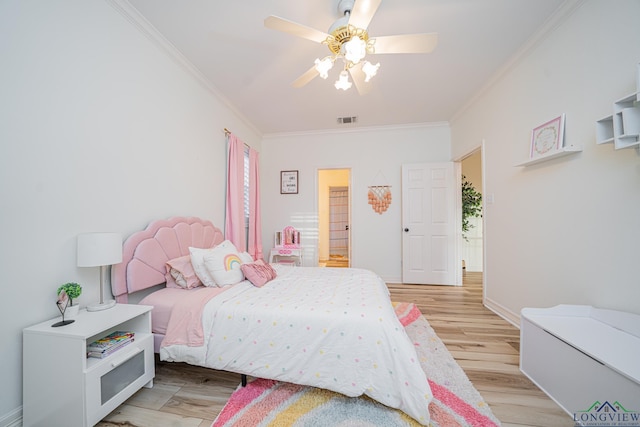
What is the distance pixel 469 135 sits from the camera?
131 inches

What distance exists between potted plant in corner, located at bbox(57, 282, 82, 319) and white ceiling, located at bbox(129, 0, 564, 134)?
206 cm

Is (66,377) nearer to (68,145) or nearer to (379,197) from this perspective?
(68,145)

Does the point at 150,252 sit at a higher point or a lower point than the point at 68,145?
lower

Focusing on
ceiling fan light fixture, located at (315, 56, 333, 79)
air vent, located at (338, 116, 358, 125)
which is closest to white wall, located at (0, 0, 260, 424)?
ceiling fan light fixture, located at (315, 56, 333, 79)

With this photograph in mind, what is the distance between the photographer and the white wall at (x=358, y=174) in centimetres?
409

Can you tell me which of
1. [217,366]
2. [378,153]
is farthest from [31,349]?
[378,153]

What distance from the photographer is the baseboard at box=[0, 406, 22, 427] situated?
112cm

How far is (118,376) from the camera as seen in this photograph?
1290 millimetres

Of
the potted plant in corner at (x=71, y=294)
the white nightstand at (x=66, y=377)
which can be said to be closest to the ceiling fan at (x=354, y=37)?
the potted plant in corner at (x=71, y=294)

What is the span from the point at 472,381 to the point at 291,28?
272 centimetres

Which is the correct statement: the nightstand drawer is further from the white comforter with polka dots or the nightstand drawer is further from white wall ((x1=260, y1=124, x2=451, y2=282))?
white wall ((x1=260, y1=124, x2=451, y2=282))

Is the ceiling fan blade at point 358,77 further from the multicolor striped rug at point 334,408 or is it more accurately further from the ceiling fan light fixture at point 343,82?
the multicolor striped rug at point 334,408

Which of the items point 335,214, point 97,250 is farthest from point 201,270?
point 335,214

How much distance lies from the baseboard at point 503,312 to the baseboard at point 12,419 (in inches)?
150
